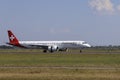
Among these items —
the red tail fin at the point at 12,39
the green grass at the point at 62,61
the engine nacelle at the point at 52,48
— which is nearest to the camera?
the green grass at the point at 62,61

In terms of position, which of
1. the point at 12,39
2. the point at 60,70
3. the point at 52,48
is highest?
the point at 12,39

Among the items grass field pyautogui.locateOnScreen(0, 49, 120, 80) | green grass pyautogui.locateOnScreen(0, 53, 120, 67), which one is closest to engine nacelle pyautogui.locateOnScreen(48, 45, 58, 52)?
green grass pyautogui.locateOnScreen(0, 53, 120, 67)

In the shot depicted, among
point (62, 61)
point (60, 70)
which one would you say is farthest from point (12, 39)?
point (60, 70)

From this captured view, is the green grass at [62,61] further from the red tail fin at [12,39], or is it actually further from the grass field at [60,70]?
the red tail fin at [12,39]

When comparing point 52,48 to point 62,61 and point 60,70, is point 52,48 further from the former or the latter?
point 60,70

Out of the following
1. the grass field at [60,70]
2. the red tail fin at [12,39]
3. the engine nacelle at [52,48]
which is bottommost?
the grass field at [60,70]

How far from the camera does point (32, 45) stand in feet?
386

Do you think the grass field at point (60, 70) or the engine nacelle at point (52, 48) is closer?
the grass field at point (60, 70)

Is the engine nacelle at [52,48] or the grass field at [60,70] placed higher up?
the engine nacelle at [52,48]

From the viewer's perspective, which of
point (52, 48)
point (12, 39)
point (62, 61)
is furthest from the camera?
point (12, 39)

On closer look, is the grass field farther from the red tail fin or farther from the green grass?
the red tail fin

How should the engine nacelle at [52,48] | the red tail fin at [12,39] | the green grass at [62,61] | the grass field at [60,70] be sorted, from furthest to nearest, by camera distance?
the red tail fin at [12,39] < the engine nacelle at [52,48] < the green grass at [62,61] < the grass field at [60,70]

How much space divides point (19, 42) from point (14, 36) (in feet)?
13.4

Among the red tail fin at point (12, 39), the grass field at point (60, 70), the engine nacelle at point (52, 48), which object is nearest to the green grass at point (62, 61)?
the grass field at point (60, 70)
